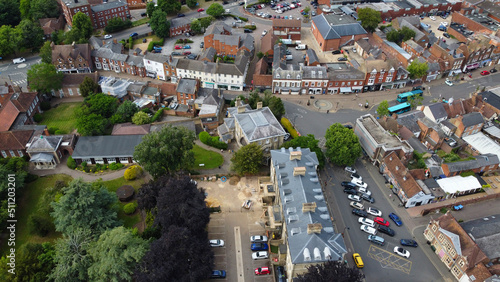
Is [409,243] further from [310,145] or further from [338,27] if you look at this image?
[338,27]

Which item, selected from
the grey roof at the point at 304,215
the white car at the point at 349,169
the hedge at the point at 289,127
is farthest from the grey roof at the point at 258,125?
the white car at the point at 349,169

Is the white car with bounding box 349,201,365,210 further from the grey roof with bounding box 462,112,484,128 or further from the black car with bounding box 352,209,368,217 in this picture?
the grey roof with bounding box 462,112,484,128

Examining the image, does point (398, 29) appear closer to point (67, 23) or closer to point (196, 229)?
point (196, 229)

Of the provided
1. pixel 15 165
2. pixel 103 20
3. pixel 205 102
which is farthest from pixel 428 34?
pixel 15 165

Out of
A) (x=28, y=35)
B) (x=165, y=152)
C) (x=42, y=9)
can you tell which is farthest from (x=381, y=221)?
(x=42, y=9)

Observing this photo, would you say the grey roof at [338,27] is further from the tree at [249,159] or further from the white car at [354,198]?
the white car at [354,198]

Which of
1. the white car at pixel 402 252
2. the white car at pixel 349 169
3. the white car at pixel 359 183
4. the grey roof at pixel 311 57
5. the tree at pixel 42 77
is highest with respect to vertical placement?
the tree at pixel 42 77
